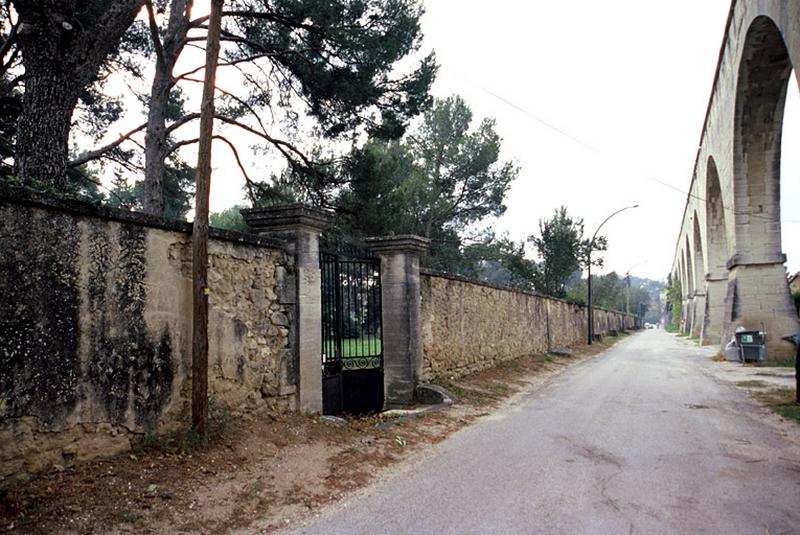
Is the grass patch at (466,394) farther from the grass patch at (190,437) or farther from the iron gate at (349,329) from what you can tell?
the grass patch at (190,437)

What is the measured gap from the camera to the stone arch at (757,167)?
1702cm

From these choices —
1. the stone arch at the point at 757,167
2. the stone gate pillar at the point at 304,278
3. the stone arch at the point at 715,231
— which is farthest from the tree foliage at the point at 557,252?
the stone gate pillar at the point at 304,278

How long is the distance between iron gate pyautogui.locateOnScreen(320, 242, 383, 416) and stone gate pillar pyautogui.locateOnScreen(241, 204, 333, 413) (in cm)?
56

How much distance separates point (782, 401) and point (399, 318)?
6599 millimetres

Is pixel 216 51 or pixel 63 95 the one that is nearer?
pixel 216 51

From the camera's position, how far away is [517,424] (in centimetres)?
778

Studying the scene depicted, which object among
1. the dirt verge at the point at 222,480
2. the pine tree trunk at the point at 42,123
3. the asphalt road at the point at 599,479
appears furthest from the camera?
the pine tree trunk at the point at 42,123

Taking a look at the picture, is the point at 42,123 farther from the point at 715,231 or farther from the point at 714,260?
the point at 715,231

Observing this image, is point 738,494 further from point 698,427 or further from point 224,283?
point 224,283

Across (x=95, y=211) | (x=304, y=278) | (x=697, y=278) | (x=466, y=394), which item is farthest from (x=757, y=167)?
(x=697, y=278)

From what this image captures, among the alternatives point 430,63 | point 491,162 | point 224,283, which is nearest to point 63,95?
point 224,283

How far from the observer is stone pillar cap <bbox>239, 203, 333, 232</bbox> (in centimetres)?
683

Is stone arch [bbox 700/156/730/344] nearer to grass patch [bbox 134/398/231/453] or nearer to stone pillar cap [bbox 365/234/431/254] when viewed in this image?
stone pillar cap [bbox 365/234/431/254]

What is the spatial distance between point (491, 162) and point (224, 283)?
29215 millimetres
